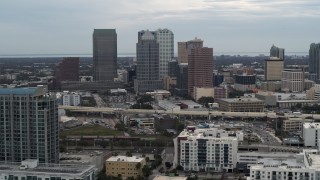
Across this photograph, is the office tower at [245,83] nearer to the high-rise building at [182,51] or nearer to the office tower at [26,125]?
the high-rise building at [182,51]

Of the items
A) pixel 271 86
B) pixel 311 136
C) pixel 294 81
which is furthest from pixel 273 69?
pixel 311 136

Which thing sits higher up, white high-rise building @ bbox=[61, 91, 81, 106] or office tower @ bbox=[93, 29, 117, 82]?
office tower @ bbox=[93, 29, 117, 82]

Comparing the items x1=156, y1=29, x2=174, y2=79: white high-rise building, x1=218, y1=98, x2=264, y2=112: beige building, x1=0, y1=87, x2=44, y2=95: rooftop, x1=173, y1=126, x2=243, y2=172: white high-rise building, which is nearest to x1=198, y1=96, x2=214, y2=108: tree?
x1=218, y1=98, x2=264, y2=112: beige building

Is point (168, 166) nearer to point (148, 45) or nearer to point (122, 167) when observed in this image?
point (122, 167)

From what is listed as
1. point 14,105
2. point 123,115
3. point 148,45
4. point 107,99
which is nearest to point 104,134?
point 123,115

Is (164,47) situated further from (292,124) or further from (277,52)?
(292,124)

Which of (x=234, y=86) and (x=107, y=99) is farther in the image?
(x=234, y=86)

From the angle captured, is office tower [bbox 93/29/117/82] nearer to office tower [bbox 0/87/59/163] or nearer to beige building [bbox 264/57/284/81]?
beige building [bbox 264/57/284/81]
